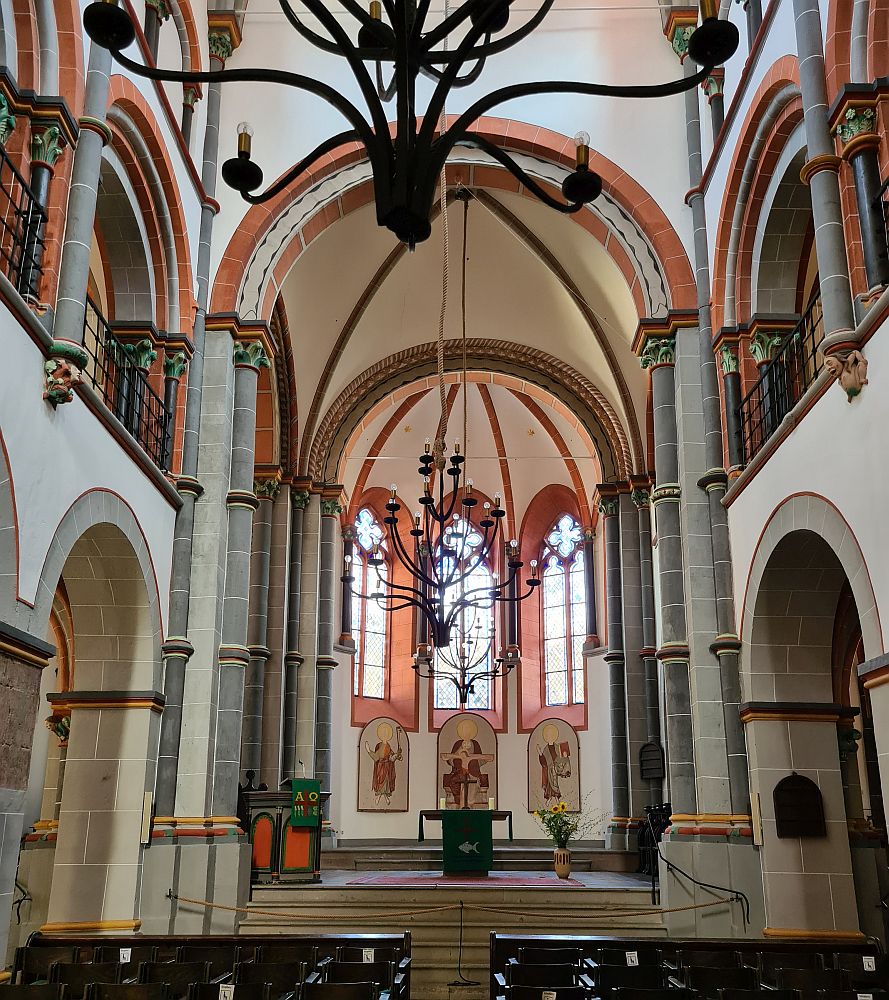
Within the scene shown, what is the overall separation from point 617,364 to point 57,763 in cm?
929

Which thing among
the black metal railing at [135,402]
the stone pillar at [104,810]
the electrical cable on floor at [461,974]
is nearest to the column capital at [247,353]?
the black metal railing at [135,402]

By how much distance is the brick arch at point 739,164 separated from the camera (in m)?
8.79

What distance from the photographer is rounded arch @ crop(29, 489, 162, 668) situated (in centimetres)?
722

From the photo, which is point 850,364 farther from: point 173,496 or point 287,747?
point 287,747

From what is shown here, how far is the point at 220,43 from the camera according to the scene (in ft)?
39.6

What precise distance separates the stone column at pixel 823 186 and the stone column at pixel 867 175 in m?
0.16

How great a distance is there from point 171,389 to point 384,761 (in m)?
10.7

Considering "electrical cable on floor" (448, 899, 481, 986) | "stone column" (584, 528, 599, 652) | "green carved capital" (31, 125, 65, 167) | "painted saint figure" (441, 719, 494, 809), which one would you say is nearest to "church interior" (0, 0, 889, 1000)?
"green carved capital" (31, 125, 65, 167)

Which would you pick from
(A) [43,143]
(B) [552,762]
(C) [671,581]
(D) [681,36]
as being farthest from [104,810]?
(B) [552,762]

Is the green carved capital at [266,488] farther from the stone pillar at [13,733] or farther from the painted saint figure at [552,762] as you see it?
the stone pillar at [13,733]

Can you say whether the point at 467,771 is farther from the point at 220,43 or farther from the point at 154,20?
the point at 154,20

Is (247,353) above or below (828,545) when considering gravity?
above

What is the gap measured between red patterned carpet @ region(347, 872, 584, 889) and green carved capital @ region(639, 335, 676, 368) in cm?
542

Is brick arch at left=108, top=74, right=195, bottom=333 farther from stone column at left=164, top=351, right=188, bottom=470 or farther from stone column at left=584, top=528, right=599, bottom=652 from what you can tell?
stone column at left=584, top=528, right=599, bottom=652
